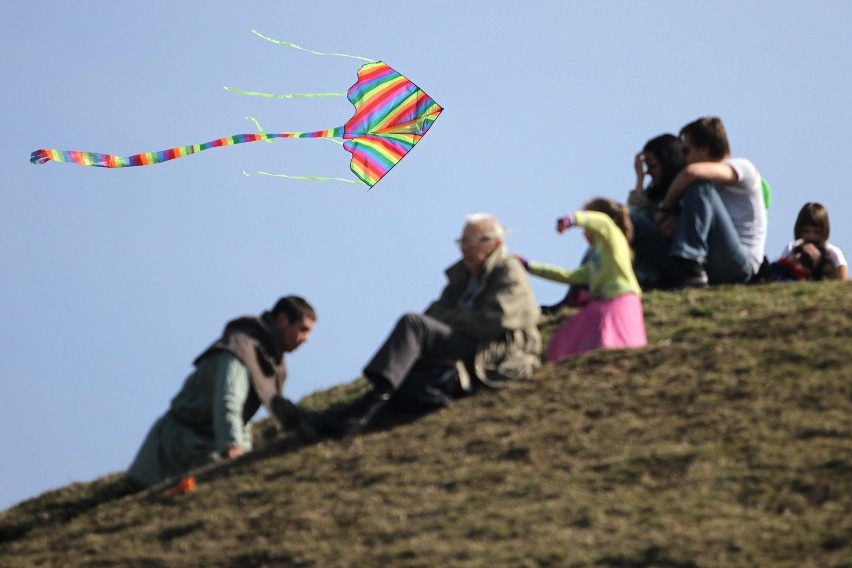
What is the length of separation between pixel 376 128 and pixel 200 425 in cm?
533

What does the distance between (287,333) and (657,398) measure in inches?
103

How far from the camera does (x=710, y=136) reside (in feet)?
46.3

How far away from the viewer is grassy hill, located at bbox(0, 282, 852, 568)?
31.2 feet

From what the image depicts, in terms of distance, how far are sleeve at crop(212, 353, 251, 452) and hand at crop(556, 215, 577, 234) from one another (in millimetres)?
2366

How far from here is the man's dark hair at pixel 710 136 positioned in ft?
46.3

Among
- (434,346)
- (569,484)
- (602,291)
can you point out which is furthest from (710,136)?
(569,484)

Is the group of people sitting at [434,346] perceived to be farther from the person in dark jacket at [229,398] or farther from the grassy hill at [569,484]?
the grassy hill at [569,484]

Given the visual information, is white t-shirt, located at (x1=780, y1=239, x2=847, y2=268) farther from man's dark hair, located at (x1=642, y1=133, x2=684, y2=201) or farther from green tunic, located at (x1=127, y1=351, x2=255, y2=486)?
green tunic, located at (x1=127, y1=351, x2=255, y2=486)

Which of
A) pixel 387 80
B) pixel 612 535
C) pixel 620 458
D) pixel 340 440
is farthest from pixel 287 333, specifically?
pixel 387 80

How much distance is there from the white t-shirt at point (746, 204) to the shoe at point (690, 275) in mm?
455

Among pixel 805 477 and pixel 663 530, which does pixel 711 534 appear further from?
pixel 805 477

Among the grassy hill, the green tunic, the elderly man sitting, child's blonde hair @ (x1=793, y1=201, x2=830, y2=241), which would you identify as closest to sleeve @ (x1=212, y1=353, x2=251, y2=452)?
the green tunic

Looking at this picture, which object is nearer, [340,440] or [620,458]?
[620,458]

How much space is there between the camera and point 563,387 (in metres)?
12.0
